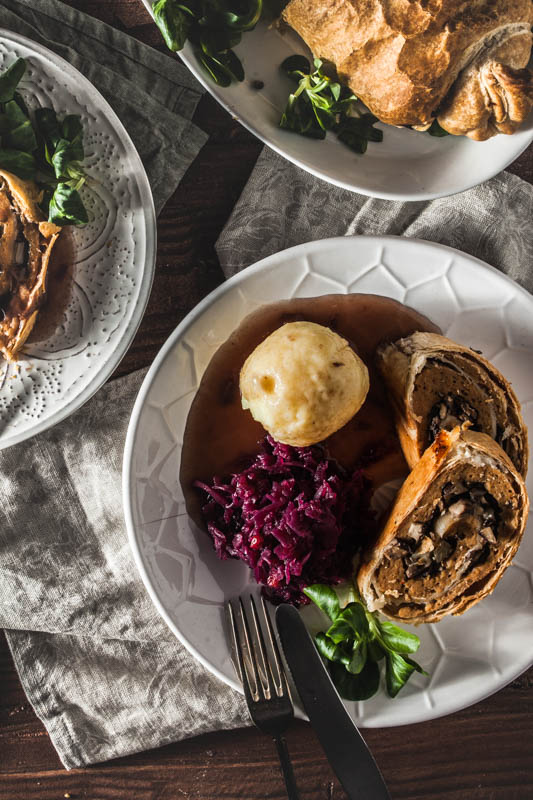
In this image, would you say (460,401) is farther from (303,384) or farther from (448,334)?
(303,384)

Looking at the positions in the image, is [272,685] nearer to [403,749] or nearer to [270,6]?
[403,749]

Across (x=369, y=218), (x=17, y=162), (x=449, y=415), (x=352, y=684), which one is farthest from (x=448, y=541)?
(x=17, y=162)

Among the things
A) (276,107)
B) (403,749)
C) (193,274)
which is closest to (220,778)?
(403,749)

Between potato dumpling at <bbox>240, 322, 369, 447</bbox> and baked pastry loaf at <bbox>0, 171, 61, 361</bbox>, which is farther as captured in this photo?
baked pastry loaf at <bbox>0, 171, 61, 361</bbox>

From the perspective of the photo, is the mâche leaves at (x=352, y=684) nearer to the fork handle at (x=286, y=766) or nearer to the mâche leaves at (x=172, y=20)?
the fork handle at (x=286, y=766)

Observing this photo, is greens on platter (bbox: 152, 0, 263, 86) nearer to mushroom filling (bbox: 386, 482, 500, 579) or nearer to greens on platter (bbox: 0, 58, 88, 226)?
greens on platter (bbox: 0, 58, 88, 226)

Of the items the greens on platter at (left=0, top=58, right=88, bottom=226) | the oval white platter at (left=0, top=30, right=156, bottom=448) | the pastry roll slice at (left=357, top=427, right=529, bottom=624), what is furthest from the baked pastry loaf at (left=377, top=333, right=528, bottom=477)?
the greens on platter at (left=0, top=58, right=88, bottom=226)
